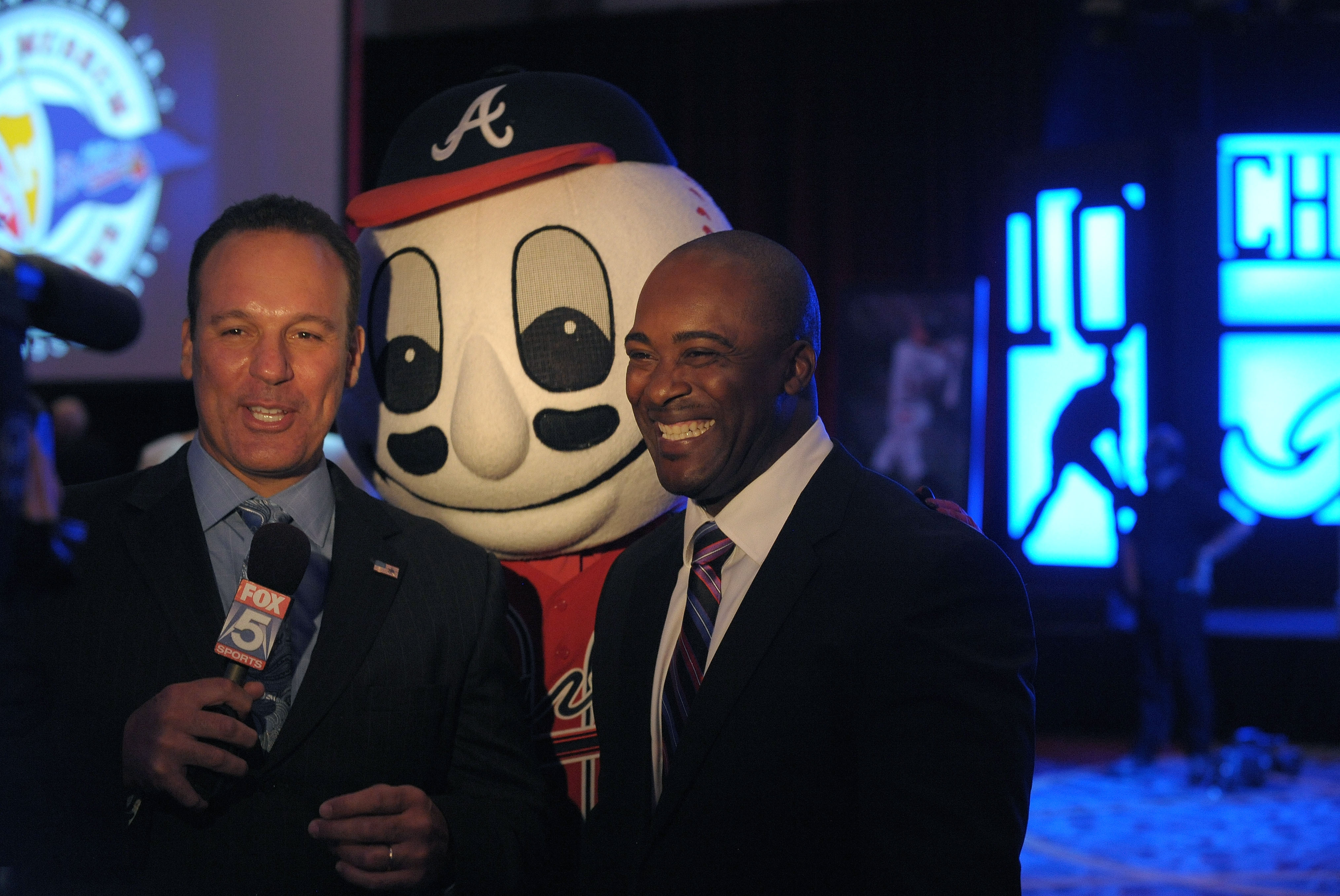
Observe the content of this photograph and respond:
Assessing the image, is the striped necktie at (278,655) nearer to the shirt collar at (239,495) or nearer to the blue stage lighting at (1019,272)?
the shirt collar at (239,495)

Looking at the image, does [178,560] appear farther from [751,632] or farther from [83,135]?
[83,135]

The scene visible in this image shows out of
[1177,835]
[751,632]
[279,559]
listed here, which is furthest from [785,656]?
[1177,835]

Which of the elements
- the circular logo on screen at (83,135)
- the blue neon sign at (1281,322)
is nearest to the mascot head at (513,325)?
the circular logo on screen at (83,135)

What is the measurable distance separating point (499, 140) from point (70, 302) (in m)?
1.31

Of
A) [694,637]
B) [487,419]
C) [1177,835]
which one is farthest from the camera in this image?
[1177,835]

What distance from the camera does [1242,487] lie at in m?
6.52

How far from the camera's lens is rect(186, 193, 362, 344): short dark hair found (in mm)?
1726

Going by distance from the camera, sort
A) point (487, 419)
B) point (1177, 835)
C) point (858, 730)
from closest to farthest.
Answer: point (858, 730), point (487, 419), point (1177, 835)

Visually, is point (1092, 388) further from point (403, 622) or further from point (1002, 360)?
point (403, 622)

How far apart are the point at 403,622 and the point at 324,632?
4.6 inches

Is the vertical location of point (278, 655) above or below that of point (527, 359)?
below

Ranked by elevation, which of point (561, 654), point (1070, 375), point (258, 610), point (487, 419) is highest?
point (1070, 375)

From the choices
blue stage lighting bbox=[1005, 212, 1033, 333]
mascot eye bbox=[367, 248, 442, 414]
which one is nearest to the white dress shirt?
mascot eye bbox=[367, 248, 442, 414]

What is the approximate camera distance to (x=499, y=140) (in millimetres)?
2250
